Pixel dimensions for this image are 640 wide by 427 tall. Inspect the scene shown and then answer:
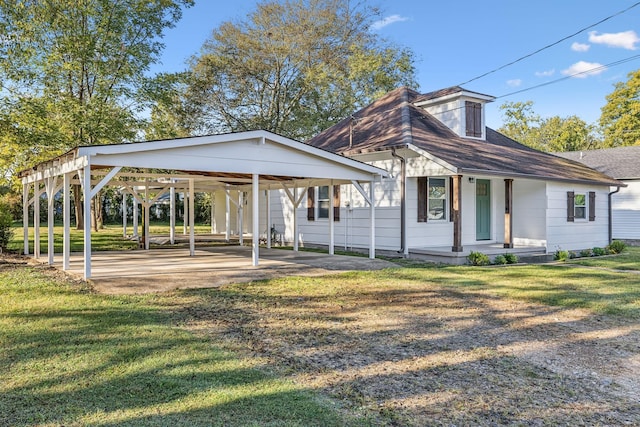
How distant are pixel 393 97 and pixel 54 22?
39.6 ft

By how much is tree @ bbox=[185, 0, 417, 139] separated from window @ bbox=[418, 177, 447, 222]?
46.2 ft

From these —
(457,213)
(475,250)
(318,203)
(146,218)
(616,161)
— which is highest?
(616,161)

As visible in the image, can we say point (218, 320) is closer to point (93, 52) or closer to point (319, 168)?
point (319, 168)

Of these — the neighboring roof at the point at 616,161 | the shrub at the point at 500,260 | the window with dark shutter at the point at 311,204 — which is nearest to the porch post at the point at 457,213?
the shrub at the point at 500,260

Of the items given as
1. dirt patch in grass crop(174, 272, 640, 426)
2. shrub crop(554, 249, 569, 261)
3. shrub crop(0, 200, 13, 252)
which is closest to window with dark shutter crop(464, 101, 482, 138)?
shrub crop(554, 249, 569, 261)

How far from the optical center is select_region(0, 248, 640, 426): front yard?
127 inches

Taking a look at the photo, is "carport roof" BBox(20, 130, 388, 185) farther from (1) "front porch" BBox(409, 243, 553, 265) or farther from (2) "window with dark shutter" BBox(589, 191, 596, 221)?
(2) "window with dark shutter" BBox(589, 191, 596, 221)

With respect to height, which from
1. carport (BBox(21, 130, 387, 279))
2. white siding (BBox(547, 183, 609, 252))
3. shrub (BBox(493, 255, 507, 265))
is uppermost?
carport (BBox(21, 130, 387, 279))

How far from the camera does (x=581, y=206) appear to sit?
A: 1494 centimetres

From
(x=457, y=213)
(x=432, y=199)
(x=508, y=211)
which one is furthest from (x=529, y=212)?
(x=457, y=213)

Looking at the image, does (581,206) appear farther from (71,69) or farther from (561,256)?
(71,69)

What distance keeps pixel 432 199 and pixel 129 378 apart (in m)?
10.4

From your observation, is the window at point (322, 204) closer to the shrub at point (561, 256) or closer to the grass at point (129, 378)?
the shrub at point (561, 256)

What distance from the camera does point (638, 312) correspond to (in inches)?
256
